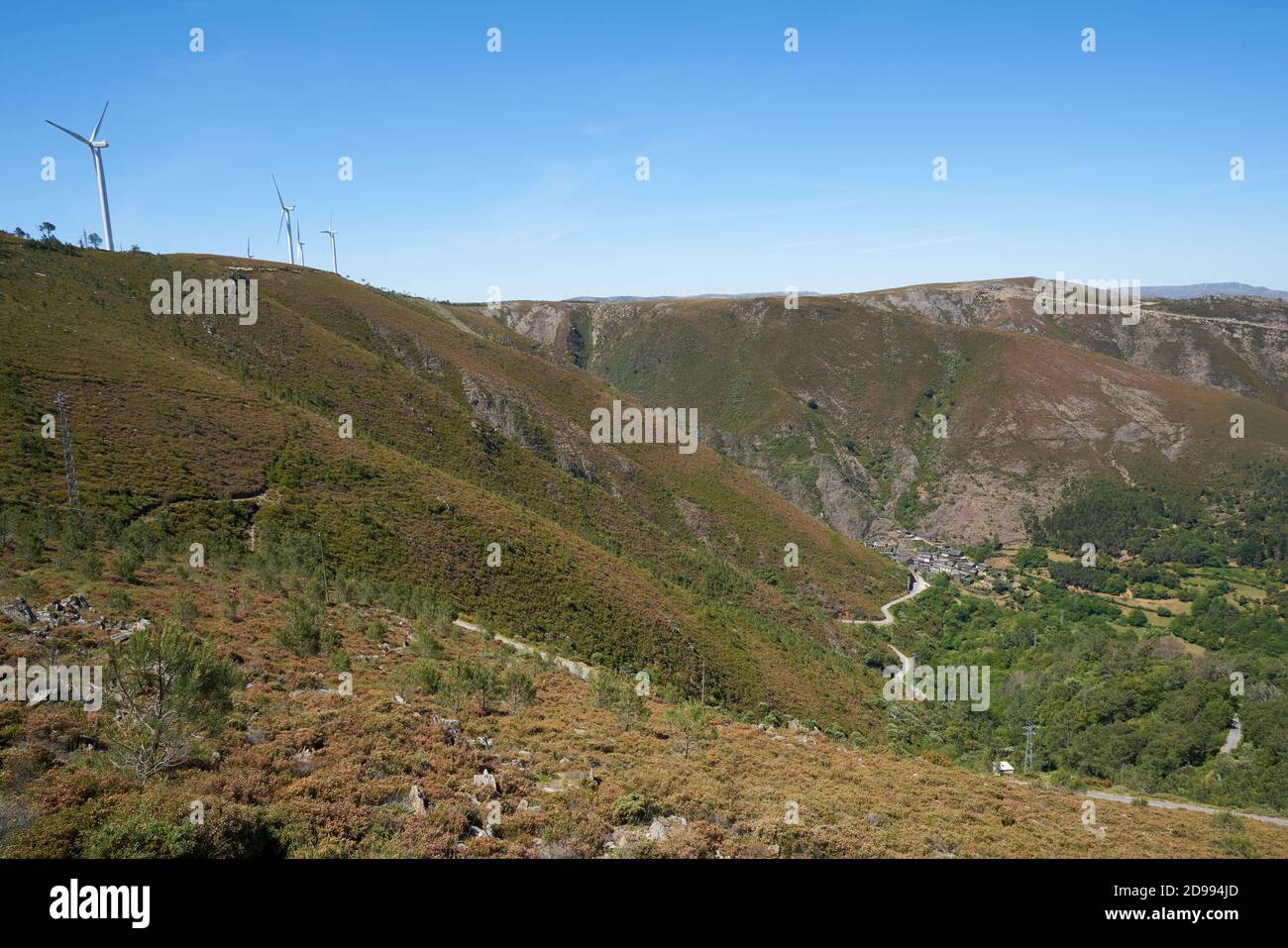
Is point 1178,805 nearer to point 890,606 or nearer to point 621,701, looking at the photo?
point 621,701

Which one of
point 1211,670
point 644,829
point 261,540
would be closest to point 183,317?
point 261,540

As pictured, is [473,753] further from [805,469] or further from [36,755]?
[805,469]

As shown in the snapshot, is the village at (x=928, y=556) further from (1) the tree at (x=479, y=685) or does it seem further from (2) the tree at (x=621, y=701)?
(1) the tree at (x=479, y=685)

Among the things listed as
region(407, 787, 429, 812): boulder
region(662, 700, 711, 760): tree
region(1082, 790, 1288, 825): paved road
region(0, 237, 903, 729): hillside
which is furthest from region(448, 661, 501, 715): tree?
region(1082, 790, 1288, 825): paved road

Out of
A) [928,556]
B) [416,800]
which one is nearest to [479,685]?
[416,800]

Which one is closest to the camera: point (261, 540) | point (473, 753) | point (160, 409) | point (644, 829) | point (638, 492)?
point (644, 829)

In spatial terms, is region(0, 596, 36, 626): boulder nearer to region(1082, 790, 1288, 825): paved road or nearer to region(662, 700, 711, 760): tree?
region(662, 700, 711, 760): tree
